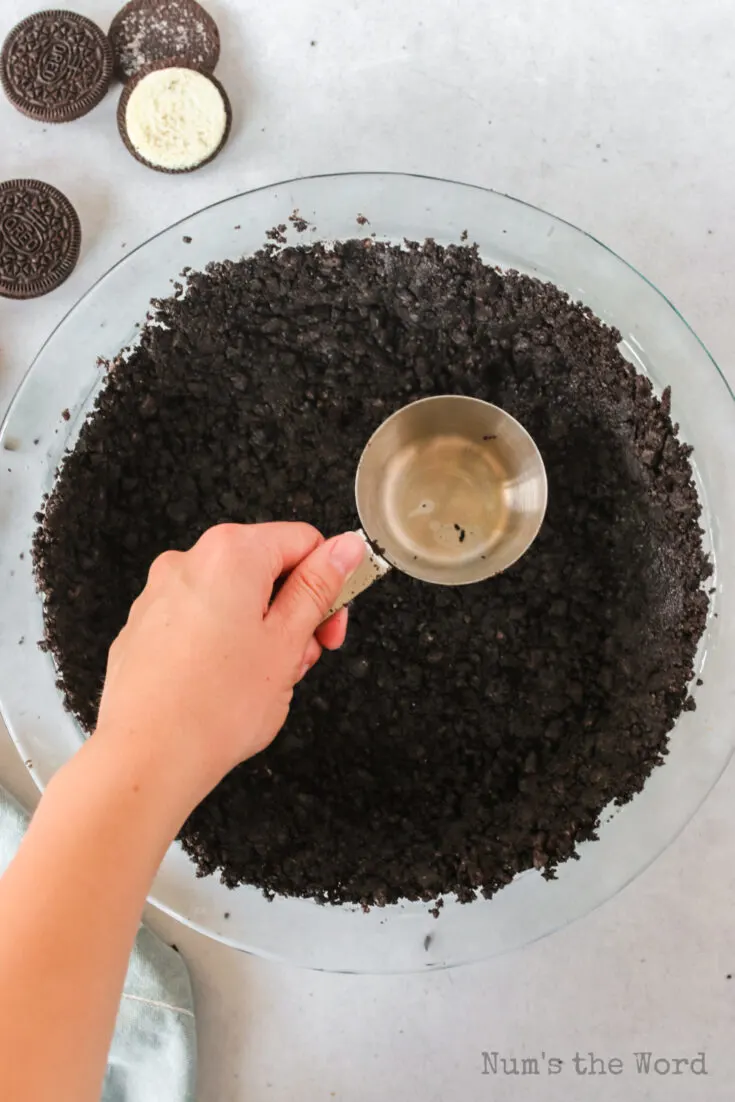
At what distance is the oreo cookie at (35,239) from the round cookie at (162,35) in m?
0.21

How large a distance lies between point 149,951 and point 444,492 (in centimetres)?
68

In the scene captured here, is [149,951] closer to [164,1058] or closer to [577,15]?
[164,1058]

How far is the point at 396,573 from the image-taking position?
1032 millimetres

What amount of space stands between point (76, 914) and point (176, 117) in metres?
0.96

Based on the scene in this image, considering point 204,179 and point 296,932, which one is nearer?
point 296,932

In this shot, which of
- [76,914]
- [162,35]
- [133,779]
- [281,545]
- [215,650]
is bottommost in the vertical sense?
[76,914]

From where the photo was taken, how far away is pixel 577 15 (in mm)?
1135

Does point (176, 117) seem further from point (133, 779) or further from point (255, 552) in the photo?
point (133, 779)

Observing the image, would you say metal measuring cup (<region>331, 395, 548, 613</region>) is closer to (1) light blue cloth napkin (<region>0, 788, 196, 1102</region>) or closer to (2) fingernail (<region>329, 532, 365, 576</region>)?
(2) fingernail (<region>329, 532, 365, 576</region>)

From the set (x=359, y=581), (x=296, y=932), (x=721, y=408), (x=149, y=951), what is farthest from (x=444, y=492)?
(x=149, y=951)

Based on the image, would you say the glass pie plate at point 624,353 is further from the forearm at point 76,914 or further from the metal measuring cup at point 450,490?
the forearm at point 76,914

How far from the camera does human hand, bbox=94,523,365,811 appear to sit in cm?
71

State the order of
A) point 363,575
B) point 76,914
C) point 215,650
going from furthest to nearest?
point 363,575 < point 215,650 < point 76,914

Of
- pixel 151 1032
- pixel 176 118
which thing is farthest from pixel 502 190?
pixel 151 1032
